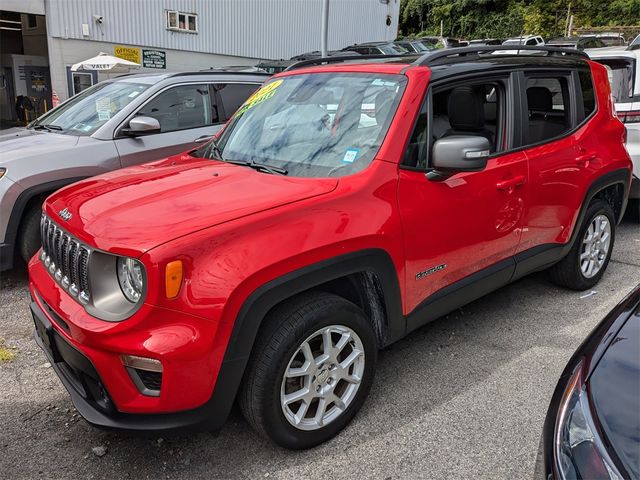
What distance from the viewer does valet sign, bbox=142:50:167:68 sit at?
57.8ft

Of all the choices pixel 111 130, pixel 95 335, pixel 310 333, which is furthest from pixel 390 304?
pixel 111 130

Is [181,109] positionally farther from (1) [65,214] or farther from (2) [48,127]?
(1) [65,214]

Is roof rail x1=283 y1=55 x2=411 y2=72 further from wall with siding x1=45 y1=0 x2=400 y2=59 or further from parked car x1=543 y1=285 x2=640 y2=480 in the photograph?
wall with siding x1=45 y1=0 x2=400 y2=59

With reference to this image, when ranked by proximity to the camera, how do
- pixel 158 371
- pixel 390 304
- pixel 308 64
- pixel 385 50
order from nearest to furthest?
pixel 158 371 < pixel 390 304 < pixel 308 64 < pixel 385 50

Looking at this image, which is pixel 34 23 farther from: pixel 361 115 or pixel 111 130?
pixel 361 115

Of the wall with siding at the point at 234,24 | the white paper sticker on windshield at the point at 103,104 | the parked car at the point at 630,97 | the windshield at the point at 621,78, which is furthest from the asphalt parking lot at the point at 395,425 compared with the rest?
the wall with siding at the point at 234,24

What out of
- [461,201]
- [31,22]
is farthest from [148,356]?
[31,22]

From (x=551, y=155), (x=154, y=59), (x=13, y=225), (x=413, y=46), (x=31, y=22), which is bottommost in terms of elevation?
(x=13, y=225)

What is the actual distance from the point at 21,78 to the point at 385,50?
12.2 m

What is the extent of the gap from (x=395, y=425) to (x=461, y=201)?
4.10ft

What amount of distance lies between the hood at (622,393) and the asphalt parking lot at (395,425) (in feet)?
2.95

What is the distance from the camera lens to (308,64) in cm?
378

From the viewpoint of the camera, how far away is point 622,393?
1.63 m

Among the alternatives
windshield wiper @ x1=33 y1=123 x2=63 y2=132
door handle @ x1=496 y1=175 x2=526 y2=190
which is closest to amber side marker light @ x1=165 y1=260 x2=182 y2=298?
door handle @ x1=496 y1=175 x2=526 y2=190
